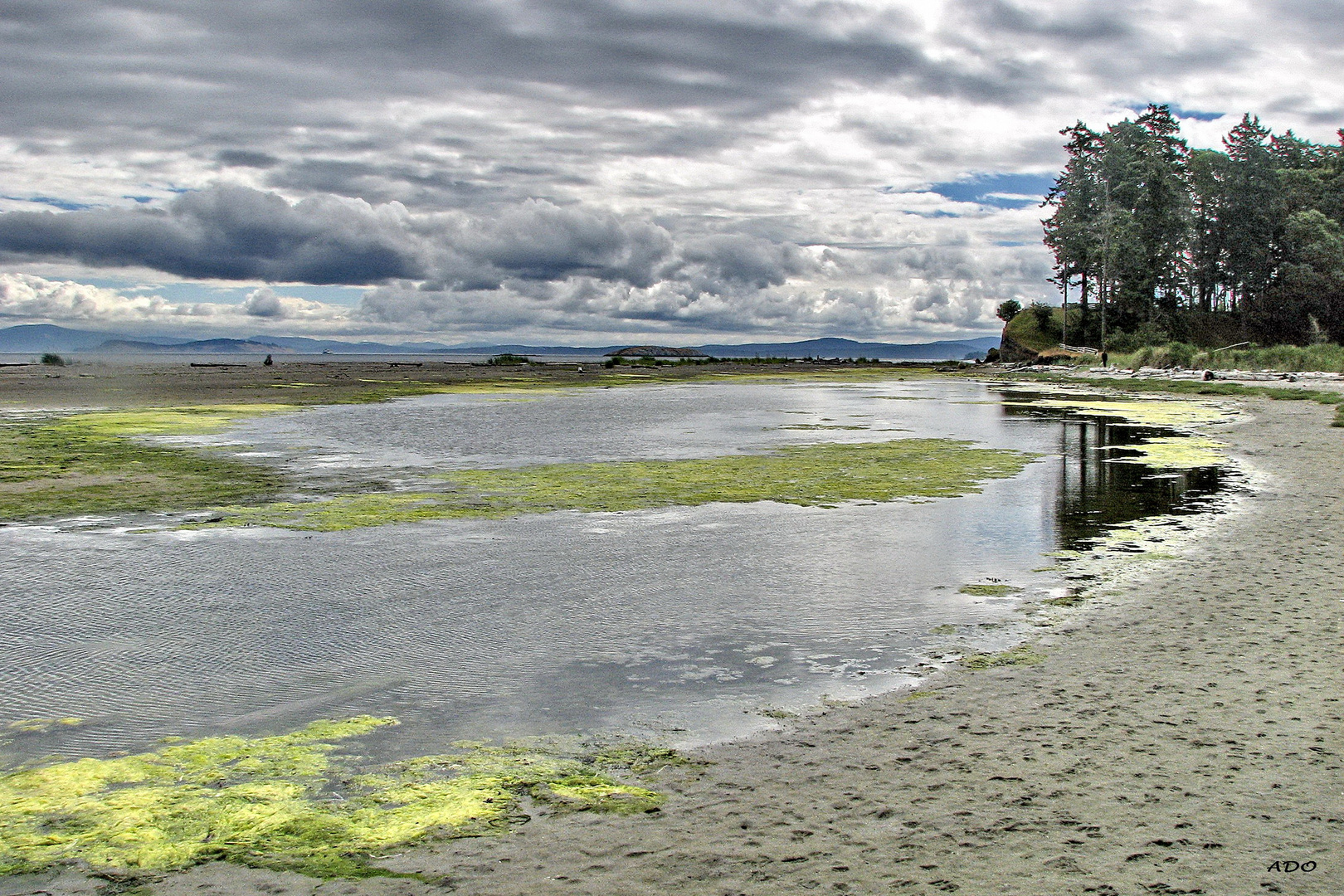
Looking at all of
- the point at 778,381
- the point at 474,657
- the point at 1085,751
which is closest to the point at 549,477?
the point at 474,657

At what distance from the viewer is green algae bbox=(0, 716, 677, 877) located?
176 inches

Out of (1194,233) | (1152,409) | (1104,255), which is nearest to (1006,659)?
(1152,409)

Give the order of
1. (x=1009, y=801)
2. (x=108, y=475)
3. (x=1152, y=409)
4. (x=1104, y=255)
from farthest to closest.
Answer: (x=1104, y=255)
(x=1152, y=409)
(x=108, y=475)
(x=1009, y=801)

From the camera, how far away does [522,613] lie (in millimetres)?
8789

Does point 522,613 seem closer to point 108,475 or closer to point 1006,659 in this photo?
point 1006,659

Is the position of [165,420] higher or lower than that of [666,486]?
higher

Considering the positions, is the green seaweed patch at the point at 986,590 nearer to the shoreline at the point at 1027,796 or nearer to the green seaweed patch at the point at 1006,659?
the shoreline at the point at 1027,796

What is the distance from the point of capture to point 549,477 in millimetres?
18125

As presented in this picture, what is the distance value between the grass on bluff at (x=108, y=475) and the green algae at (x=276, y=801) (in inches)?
411

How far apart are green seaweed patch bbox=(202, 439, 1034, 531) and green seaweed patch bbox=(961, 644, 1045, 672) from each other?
25.0 feet

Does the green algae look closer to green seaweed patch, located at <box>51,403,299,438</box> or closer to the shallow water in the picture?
the shallow water

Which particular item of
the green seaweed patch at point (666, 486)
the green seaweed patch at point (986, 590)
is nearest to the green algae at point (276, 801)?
the green seaweed patch at point (986, 590)

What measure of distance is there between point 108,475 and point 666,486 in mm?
11125

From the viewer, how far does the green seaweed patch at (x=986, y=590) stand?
9227mm
